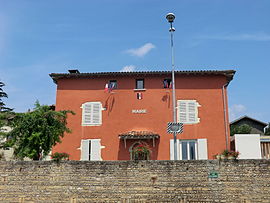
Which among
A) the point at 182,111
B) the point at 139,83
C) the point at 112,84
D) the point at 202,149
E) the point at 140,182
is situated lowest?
the point at 140,182

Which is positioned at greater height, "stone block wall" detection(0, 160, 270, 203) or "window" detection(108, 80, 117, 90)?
"window" detection(108, 80, 117, 90)

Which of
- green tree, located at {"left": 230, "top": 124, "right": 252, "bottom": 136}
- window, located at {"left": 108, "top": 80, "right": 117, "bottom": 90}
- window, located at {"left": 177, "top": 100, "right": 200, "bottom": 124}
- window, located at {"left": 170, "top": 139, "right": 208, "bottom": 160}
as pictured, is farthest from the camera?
green tree, located at {"left": 230, "top": 124, "right": 252, "bottom": 136}

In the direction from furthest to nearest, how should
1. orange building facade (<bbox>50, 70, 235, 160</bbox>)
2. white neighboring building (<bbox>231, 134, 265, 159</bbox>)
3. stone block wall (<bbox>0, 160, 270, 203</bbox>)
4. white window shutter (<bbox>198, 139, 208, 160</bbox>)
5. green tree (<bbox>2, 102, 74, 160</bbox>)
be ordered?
1. orange building facade (<bbox>50, 70, 235, 160</bbox>)
2. white window shutter (<bbox>198, 139, 208, 160</bbox>)
3. white neighboring building (<bbox>231, 134, 265, 159</bbox>)
4. green tree (<bbox>2, 102, 74, 160</bbox>)
5. stone block wall (<bbox>0, 160, 270, 203</bbox>)

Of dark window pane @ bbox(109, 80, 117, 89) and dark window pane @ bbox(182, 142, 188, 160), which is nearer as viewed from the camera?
dark window pane @ bbox(182, 142, 188, 160)

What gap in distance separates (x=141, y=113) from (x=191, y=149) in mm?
3858

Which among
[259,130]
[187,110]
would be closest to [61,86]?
[187,110]

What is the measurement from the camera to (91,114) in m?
19.0

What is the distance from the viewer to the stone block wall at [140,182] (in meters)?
11.6

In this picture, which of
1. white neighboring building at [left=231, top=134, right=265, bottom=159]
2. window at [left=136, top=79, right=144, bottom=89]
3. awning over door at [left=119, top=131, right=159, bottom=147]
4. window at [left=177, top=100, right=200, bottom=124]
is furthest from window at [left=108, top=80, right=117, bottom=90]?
white neighboring building at [left=231, top=134, right=265, bottom=159]

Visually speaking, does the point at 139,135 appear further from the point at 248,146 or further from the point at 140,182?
the point at 248,146

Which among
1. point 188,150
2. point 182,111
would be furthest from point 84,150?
point 182,111

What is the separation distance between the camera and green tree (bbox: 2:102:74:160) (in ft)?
46.6

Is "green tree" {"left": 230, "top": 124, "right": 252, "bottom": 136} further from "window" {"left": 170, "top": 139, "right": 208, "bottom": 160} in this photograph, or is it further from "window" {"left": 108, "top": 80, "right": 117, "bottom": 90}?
"window" {"left": 108, "top": 80, "right": 117, "bottom": 90}

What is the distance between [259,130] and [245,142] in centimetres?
1779
